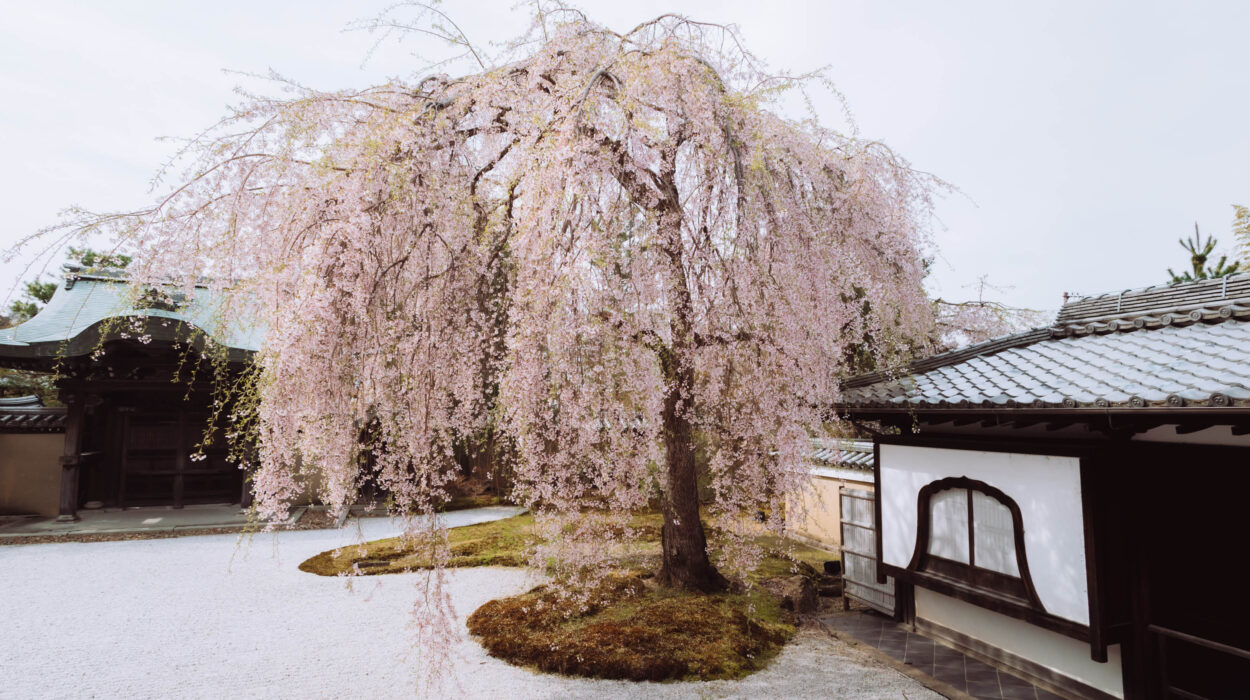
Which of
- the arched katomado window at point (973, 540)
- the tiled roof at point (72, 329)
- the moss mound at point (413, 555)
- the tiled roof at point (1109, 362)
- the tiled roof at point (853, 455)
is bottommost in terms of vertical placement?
the moss mound at point (413, 555)

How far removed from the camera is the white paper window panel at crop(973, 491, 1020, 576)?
5.17 metres

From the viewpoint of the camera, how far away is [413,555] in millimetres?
9281

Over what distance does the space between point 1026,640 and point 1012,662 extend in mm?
256

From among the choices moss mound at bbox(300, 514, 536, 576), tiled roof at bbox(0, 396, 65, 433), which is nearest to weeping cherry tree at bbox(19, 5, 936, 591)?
moss mound at bbox(300, 514, 536, 576)

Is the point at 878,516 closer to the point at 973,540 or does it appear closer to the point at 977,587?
the point at 973,540

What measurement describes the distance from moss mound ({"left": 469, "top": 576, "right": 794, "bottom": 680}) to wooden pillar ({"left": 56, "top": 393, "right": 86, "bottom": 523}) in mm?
10832

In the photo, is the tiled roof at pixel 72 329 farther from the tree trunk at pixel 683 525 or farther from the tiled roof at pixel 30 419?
the tree trunk at pixel 683 525

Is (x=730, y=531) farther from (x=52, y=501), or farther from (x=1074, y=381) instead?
(x=52, y=501)

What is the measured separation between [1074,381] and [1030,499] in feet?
3.78

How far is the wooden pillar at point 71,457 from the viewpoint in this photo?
12.0m

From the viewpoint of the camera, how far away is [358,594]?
7883mm

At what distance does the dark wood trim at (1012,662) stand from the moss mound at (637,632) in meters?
1.50

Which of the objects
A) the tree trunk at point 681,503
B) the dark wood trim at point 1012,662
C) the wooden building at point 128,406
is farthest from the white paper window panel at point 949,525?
the wooden building at point 128,406

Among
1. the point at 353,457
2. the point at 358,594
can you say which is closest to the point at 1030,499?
the point at 353,457
